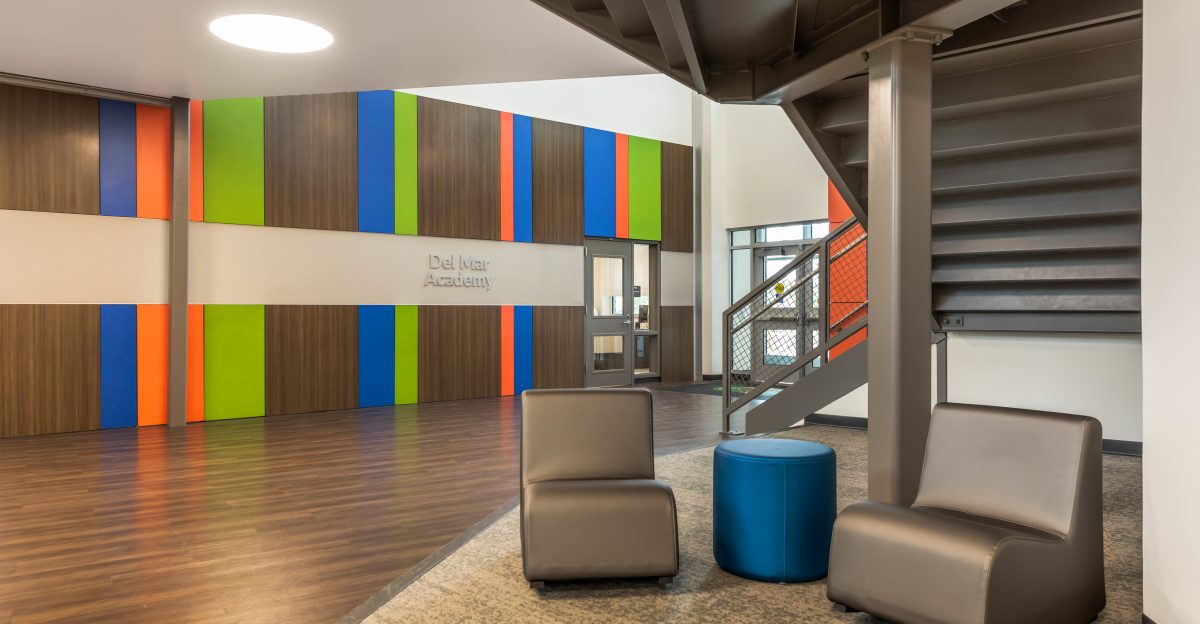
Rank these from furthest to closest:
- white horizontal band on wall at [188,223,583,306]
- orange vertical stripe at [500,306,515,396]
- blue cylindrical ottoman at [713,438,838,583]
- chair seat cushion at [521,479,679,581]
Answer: orange vertical stripe at [500,306,515,396] < white horizontal band on wall at [188,223,583,306] < blue cylindrical ottoman at [713,438,838,583] < chair seat cushion at [521,479,679,581]

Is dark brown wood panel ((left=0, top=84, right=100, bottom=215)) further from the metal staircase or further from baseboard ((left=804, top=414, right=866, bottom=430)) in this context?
baseboard ((left=804, top=414, right=866, bottom=430))

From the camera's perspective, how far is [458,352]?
34.1 feet

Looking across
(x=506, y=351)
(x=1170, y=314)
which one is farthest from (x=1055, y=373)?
(x=506, y=351)

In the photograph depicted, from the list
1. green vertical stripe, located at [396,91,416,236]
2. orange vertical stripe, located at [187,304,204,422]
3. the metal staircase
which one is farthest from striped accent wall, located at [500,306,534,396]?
the metal staircase

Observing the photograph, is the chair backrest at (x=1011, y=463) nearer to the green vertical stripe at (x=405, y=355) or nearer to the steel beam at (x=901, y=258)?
the steel beam at (x=901, y=258)

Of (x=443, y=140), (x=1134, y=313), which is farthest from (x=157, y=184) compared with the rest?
(x=1134, y=313)

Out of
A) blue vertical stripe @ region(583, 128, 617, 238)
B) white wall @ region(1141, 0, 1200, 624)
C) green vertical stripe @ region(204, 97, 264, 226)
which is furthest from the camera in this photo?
blue vertical stripe @ region(583, 128, 617, 238)

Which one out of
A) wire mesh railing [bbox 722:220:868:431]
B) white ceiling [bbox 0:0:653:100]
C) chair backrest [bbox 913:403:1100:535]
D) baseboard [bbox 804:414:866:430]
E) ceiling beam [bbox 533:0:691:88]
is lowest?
baseboard [bbox 804:414:866:430]

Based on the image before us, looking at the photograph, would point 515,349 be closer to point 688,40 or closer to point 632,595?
point 688,40

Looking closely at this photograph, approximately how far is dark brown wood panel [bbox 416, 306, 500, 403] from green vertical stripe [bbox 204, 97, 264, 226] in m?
2.35

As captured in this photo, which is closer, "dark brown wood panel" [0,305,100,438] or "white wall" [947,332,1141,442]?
"white wall" [947,332,1141,442]

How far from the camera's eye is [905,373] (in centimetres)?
391

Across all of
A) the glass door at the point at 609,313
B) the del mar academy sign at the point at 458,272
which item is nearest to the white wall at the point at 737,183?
the glass door at the point at 609,313

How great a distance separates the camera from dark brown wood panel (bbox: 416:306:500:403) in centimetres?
1011
